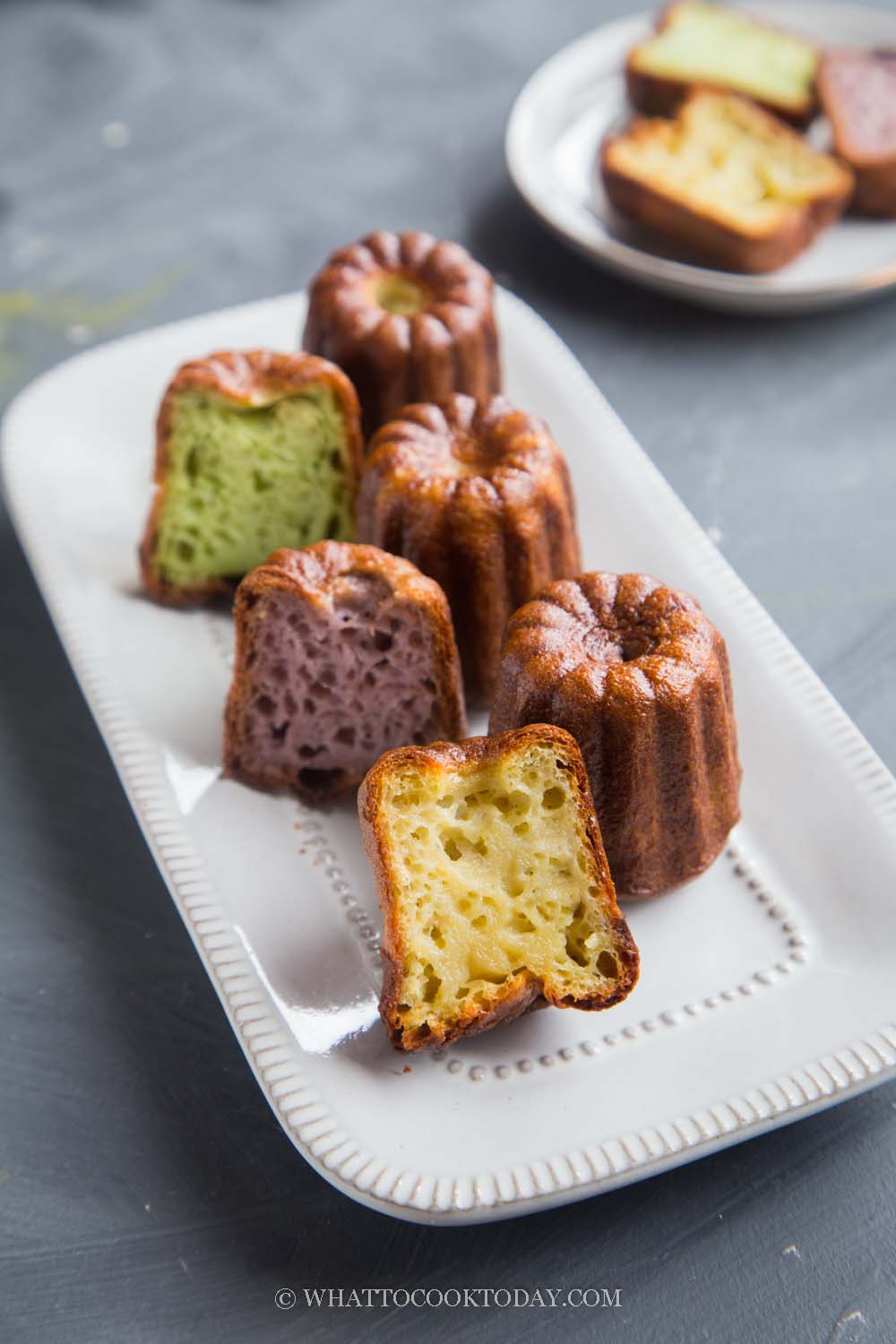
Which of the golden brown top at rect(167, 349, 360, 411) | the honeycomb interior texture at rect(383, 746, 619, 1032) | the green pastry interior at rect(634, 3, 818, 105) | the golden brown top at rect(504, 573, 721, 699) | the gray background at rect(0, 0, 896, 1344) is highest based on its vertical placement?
the green pastry interior at rect(634, 3, 818, 105)

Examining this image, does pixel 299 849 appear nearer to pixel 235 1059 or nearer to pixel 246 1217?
pixel 235 1059

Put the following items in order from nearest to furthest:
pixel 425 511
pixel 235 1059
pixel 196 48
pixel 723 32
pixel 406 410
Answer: pixel 235 1059, pixel 425 511, pixel 406 410, pixel 723 32, pixel 196 48

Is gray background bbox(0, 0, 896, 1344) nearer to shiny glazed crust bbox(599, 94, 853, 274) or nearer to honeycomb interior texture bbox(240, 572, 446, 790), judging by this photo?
shiny glazed crust bbox(599, 94, 853, 274)

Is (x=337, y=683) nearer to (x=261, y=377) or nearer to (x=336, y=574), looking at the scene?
(x=336, y=574)

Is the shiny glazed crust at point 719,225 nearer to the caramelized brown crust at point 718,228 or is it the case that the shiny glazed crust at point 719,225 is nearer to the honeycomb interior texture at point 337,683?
the caramelized brown crust at point 718,228

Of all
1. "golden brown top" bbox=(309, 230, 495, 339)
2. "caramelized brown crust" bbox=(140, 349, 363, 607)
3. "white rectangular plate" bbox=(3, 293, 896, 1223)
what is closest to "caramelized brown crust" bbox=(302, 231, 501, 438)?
"golden brown top" bbox=(309, 230, 495, 339)

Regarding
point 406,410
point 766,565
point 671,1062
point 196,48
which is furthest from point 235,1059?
point 196,48

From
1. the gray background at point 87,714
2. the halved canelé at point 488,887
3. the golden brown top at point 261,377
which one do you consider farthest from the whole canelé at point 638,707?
the golden brown top at point 261,377
